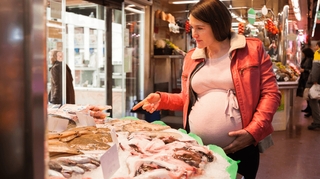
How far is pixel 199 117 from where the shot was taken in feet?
6.42

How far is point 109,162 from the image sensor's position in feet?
3.79

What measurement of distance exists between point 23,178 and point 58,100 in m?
4.56

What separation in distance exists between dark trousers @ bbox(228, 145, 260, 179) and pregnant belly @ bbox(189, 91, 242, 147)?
130 millimetres

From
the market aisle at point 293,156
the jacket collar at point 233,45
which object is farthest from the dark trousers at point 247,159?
the market aisle at point 293,156

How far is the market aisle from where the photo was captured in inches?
179

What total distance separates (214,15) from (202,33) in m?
0.12

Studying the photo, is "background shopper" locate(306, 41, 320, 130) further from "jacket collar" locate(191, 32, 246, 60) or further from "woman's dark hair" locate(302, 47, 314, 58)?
"jacket collar" locate(191, 32, 246, 60)

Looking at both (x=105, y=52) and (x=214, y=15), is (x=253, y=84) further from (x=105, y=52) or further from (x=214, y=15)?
(x=105, y=52)

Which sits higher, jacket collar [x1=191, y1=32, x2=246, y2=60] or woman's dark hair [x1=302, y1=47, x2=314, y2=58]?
woman's dark hair [x1=302, y1=47, x2=314, y2=58]

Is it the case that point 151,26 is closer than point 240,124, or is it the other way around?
point 240,124

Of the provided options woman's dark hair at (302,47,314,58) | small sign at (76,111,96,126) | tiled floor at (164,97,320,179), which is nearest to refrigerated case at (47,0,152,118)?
tiled floor at (164,97,320,179)

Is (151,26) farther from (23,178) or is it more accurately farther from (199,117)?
(23,178)

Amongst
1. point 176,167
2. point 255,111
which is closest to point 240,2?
point 255,111

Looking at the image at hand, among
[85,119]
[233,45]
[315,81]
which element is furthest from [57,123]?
[315,81]
